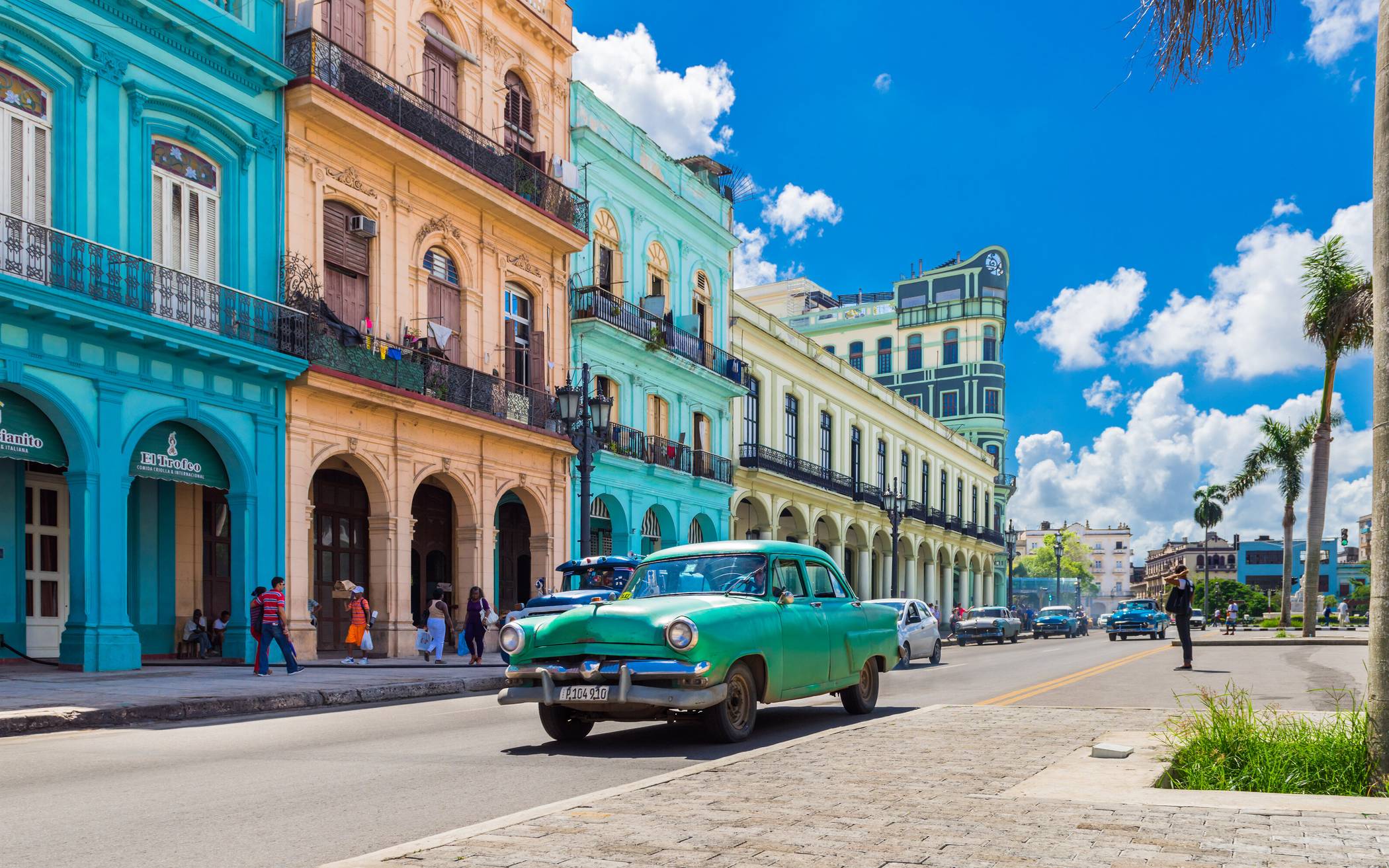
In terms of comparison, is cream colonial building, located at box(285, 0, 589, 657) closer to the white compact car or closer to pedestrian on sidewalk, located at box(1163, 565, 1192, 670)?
the white compact car

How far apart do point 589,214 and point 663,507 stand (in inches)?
346

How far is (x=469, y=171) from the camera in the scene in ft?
88.9

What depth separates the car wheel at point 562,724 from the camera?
10.1 metres

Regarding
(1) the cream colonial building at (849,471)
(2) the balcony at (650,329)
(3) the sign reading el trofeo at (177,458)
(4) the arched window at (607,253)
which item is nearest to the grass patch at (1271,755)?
(3) the sign reading el trofeo at (177,458)

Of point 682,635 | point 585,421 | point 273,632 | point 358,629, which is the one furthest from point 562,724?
point 585,421

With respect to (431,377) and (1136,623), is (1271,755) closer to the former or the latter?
(431,377)

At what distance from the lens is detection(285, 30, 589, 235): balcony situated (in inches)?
905

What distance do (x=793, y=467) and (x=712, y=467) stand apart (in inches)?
305

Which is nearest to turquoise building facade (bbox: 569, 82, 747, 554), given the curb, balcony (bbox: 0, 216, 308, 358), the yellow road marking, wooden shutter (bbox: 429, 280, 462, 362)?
wooden shutter (bbox: 429, 280, 462, 362)

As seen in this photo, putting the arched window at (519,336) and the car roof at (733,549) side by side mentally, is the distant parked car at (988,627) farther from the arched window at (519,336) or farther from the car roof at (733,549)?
the car roof at (733,549)

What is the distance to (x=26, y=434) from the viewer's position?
17766 millimetres

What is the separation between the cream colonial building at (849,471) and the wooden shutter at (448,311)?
15.4 metres

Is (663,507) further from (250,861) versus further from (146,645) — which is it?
(250,861)

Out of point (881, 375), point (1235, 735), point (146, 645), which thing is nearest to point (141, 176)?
point (146, 645)
